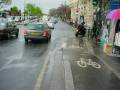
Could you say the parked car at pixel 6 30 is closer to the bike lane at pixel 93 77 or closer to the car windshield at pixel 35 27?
the car windshield at pixel 35 27

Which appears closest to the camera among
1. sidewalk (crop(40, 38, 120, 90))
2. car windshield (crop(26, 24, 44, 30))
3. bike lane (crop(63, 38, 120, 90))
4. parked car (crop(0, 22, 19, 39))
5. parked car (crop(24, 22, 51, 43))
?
sidewalk (crop(40, 38, 120, 90))

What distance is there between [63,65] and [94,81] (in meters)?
4.23

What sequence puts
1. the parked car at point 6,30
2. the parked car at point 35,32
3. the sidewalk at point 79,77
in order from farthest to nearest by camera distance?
the parked car at point 6,30 → the parked car at point 35,32 → the sidewalk at point 79,77

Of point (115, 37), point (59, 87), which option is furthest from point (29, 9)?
point (59, 87)

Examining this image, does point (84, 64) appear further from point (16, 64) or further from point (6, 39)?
point (6, 39)

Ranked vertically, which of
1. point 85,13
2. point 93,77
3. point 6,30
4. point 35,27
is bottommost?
point 93,77

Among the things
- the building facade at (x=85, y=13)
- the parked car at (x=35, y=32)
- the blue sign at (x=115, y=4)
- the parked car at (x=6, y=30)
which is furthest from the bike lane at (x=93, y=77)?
the building facade at (x=85, y=13)

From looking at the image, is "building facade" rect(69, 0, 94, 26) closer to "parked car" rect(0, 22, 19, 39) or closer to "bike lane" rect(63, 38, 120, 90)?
"parked car" rect(0, 22, 19, 39)

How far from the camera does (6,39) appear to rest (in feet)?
113

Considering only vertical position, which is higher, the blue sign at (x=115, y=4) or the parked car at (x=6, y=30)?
the blue sign at (x=115, y=4)

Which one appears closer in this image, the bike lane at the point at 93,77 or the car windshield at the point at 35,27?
the bike lane at the point at 93,77

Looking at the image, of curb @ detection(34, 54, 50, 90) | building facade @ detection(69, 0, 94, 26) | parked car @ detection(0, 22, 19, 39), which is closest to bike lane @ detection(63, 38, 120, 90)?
curb @ detection(34, 54, 50, 90)

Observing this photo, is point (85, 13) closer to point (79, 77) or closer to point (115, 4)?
point (115, 4)

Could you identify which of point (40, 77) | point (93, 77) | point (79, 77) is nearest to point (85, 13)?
point (93, 77)
